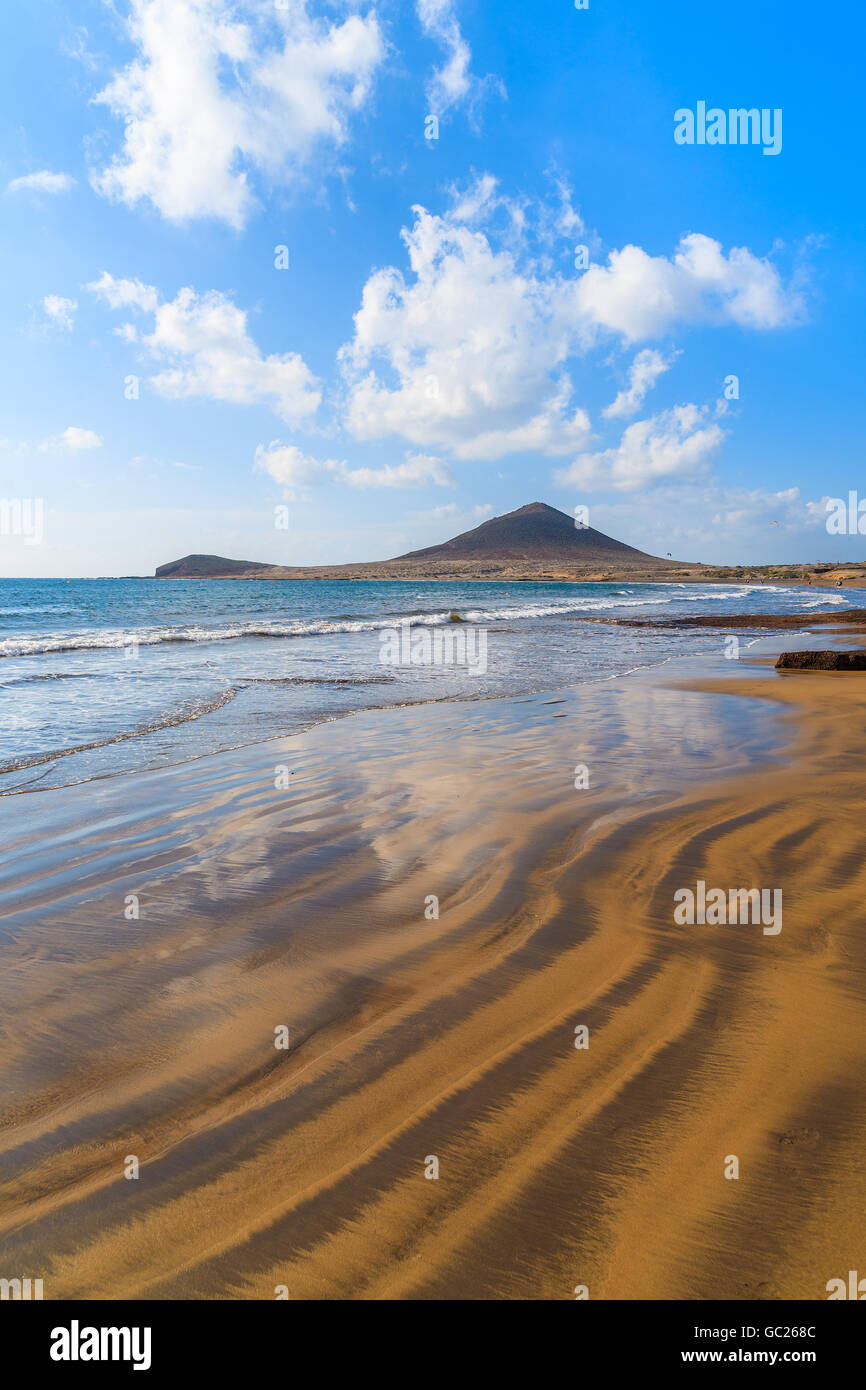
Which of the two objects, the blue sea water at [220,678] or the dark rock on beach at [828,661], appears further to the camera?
the dark rock on beach at [828,661]

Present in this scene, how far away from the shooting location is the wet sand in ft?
6.47

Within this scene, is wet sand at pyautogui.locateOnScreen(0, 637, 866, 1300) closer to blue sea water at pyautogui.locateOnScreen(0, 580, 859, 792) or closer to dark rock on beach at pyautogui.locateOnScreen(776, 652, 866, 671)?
blue sea water at pyautogui.locateOnScreen(0, 580, 859, 792)

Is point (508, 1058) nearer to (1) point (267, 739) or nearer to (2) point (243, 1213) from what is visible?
(2) point (243, 1213)

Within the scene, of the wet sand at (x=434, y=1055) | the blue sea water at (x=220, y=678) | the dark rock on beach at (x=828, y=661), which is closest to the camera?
the wet sand at (x=434, y=1055)

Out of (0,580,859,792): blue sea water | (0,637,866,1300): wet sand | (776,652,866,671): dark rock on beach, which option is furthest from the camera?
(776,652,866,671): dark rock on beach

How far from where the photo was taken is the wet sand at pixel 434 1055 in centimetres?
197

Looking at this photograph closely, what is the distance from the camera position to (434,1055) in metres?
2.81

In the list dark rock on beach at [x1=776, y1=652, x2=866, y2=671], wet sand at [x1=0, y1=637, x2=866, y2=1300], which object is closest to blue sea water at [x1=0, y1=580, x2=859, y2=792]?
wet sand at [x1=0, y1=637, x2=866, y2=1300]

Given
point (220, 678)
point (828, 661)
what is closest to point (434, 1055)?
point (220, 678)

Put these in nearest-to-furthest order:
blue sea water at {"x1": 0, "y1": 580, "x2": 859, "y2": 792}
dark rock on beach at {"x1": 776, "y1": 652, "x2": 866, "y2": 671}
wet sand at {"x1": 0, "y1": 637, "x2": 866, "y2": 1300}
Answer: wet sand at {"x1": 0, "y1": 637, "x2": 866, "y2": 1300}, blue sea water at {"x1": 0, "y1": 580, "x2": 859, "y2": 792}, dark rock on beach at {"x1": 776, "y1": 652, "x2": 866, "y2": 671}

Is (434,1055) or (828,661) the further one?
(828,661)

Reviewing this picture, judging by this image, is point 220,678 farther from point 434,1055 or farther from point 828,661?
point 434,1055

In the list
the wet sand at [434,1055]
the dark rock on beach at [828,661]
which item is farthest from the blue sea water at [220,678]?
the dark rock on beach at [828,661]

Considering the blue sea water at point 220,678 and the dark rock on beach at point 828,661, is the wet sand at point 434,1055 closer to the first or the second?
the blue sea water at point 220,678
